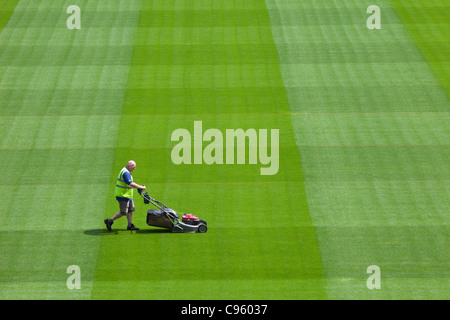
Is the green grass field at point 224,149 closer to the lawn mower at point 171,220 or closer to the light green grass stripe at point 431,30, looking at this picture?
the light green grass stripe at point 431,30

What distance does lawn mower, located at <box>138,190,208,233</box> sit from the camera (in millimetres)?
18844

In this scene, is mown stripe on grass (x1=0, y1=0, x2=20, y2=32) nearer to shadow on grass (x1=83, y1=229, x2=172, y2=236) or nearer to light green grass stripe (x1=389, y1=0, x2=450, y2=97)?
shadow on grass (x1=83, y1=229, x2=172, y2=236)

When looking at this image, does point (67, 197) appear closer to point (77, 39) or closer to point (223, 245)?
point (223, 245)

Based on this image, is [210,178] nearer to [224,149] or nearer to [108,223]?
[224,149]

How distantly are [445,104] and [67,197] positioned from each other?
1522 centimetres

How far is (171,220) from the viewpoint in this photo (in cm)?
1897

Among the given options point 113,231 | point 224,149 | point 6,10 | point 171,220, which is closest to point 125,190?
point 113,231

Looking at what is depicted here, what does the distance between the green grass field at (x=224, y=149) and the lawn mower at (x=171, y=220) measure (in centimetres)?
30

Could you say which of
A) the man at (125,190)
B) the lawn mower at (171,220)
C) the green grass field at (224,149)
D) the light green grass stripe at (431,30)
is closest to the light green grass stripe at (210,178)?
the green grass field at (224,149)

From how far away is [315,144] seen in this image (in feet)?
81.3

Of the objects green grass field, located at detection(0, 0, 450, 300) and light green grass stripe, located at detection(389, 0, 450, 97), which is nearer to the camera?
green grass field, located at detection(0, 0, 450, 300)

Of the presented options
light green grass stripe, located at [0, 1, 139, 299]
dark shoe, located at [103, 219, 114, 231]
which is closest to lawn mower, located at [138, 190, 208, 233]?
dark shoe, located at [103, 219, 114, 231]

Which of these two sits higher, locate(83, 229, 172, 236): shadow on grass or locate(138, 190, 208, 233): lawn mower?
locate(138, 190, 208, 233): lawn mower

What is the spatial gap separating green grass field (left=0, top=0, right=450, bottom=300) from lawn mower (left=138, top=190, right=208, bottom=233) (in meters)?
0.30
